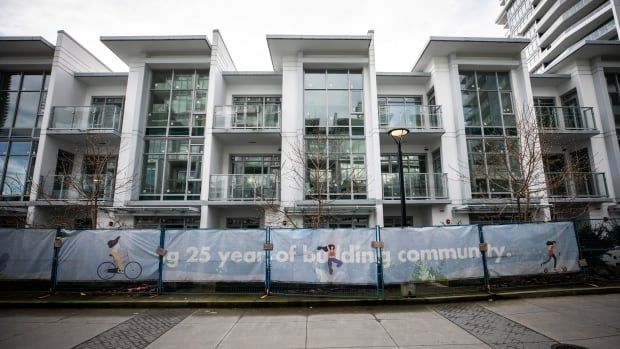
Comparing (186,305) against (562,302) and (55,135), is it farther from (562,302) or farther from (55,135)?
(55,135)

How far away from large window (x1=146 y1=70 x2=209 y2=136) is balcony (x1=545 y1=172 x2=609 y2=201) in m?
19.5

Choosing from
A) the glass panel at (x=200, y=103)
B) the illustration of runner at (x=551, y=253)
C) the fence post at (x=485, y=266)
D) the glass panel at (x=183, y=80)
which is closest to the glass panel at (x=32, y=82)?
the glass panel at (x=183, y=80)

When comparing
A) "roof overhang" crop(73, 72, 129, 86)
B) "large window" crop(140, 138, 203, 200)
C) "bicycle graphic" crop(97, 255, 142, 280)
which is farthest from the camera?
"roof overhang" crop(73, 72, 129, 86)

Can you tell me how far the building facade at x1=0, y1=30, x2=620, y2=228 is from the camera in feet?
48.0

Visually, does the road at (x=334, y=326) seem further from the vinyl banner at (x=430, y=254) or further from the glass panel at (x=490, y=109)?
the glass panel at (x=490, y=109)

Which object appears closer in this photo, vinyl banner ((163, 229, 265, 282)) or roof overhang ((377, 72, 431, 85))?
vinyl banner ((163, 229, 265, 282))

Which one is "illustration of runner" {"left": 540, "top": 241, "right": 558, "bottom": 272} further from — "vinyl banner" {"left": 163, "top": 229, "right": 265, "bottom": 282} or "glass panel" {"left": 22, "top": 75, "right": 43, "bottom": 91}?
"glass panel" {"left": 22, "top": 75, "right": 43, "bottom": 91}

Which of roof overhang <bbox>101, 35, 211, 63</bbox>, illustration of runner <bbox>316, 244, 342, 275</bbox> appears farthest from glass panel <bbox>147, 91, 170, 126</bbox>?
illustration of runner <bbox>316, 244, 342, 275</bbox>

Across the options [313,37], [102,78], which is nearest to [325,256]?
[313,37]

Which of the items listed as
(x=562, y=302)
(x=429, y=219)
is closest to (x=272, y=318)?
(x=562, y=302)

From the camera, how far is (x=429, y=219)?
1540cm

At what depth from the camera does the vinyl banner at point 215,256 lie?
7910 mm

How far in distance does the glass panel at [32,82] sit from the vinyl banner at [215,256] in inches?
661

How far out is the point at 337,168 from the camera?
1518 cm
